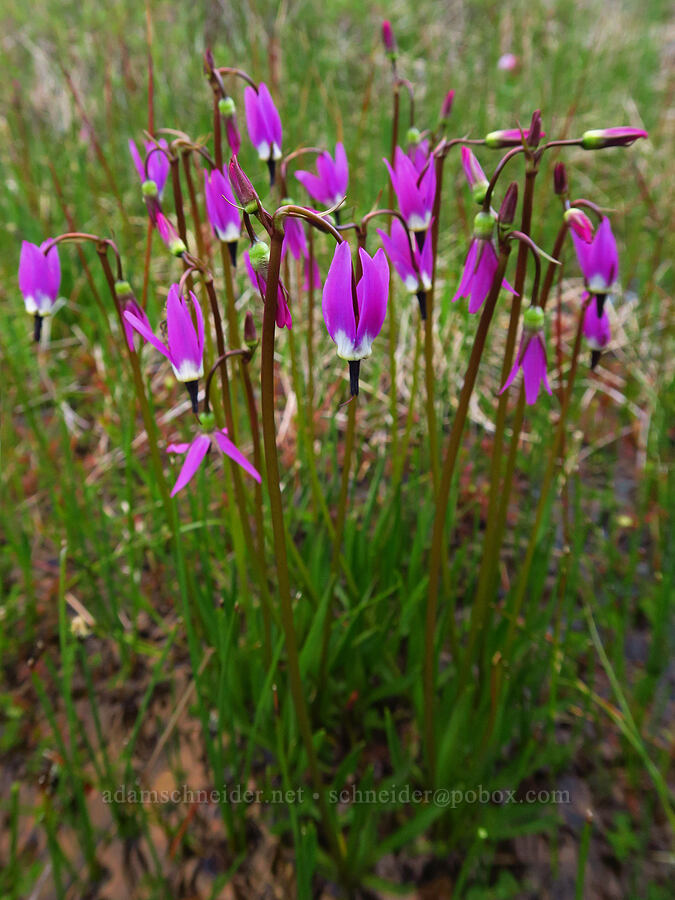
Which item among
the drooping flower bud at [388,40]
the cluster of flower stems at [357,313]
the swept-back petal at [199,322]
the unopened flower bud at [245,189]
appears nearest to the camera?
the unopened flower bud at [245,189]

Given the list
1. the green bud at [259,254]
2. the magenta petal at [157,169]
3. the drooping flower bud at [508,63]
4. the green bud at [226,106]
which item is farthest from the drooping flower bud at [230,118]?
the drooping flower bud at [508,63]

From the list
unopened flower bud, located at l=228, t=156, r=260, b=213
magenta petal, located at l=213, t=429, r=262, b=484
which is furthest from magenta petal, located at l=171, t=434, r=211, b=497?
unopened flower bud, located at l=228, t=156, r=260, b=213

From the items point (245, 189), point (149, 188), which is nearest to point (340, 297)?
point (245, 189)

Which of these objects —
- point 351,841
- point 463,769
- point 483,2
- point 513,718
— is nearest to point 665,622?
point 513,718

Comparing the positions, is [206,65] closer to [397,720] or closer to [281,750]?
[281,750]

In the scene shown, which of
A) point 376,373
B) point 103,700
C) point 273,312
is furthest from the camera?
point 376,373

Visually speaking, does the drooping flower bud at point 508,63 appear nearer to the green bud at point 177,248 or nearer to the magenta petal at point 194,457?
the green bud at point 177,248
